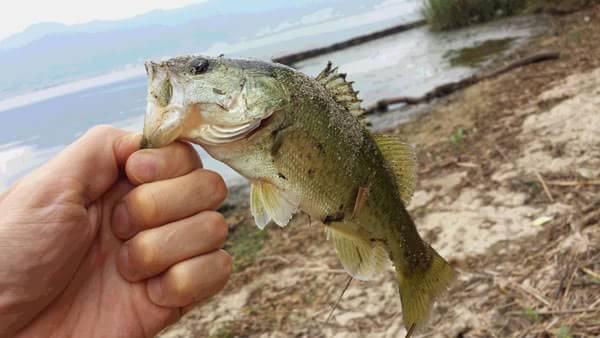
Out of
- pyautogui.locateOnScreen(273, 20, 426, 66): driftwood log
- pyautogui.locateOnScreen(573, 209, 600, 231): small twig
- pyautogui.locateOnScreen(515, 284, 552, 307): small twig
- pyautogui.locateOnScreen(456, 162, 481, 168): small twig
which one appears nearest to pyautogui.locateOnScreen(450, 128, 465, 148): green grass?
pyautogui.locateOnScreen(456, 162, 481, 168): small twig

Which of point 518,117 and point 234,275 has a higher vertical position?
point 518,117

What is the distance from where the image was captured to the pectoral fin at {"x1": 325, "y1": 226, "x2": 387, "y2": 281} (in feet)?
6.75

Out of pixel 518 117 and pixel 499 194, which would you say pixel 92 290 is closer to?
pixel 499 194

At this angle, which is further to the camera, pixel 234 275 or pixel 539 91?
pixel 539 91

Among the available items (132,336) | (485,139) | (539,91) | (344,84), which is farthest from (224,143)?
(539,91)

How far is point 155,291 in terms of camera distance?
2.16m

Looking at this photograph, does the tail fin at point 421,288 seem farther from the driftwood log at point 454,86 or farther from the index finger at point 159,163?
the driftwood log at point 454,86

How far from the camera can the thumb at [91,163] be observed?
6.52 ft

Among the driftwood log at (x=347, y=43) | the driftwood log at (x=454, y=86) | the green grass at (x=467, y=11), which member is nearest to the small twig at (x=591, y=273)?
the driftwood log at (x=454, y=86)

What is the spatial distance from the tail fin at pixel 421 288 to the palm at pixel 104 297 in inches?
41.1

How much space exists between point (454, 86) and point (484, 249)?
866 centimetres

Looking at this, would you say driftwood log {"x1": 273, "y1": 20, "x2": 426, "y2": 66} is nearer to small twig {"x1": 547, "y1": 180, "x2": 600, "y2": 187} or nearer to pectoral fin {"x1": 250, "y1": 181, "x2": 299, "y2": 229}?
small twig {"x1": 547, "y1": 180, "x2": 600, "y2": 187}

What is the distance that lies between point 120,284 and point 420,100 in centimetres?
1083

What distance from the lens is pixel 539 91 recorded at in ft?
27.9
